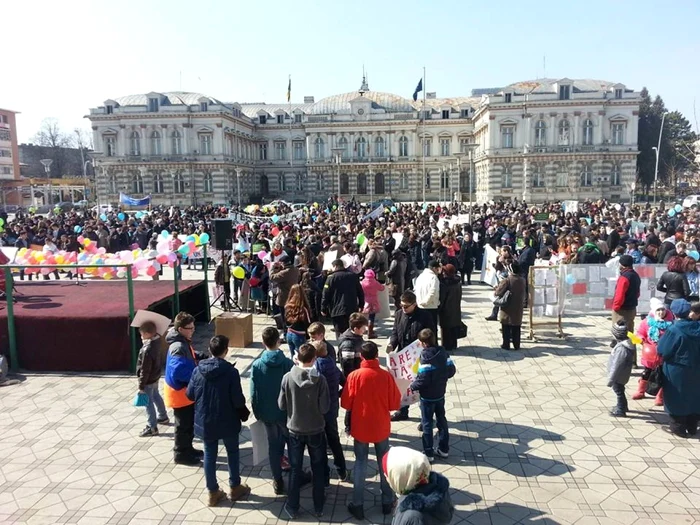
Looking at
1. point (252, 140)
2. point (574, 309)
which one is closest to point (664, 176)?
point (252, 140)

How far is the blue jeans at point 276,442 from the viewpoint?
222 inches

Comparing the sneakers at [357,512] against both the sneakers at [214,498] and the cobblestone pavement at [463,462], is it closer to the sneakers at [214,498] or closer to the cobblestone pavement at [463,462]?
the cobblestone pavement at [463,462]

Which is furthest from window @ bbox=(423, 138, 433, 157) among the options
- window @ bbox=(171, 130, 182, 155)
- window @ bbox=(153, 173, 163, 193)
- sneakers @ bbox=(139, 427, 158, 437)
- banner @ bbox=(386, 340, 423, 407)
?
sneakers @ bbox=(139, 427, 158, 437)

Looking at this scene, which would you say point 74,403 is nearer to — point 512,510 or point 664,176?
point 512,510

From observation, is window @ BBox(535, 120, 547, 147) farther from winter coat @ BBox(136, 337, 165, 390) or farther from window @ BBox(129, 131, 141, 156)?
winter coat @ BBox(136, 337, 165, 390)

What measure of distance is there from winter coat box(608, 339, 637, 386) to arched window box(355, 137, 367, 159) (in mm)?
62165

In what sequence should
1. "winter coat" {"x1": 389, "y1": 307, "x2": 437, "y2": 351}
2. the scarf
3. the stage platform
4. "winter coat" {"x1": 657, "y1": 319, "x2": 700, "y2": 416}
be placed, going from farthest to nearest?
the stage platform, the scarf, "winter coat" {"x1": 389, "y1": 307, "x2": 437, "y2": 351}, "winter coat" {"x1": 657, "y1": 319, "x2": 700, "y2": 416}

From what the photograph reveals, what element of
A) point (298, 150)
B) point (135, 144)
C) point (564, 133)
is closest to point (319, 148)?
point (298, 150)

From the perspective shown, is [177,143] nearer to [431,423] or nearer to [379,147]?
[379,147]

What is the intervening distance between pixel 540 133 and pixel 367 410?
55760 mm

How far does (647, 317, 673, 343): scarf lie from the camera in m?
7.77

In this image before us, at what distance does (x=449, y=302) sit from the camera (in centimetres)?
985

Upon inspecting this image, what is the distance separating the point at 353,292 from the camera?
9750 millimetres

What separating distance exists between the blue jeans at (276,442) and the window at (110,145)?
61593 millimetres
